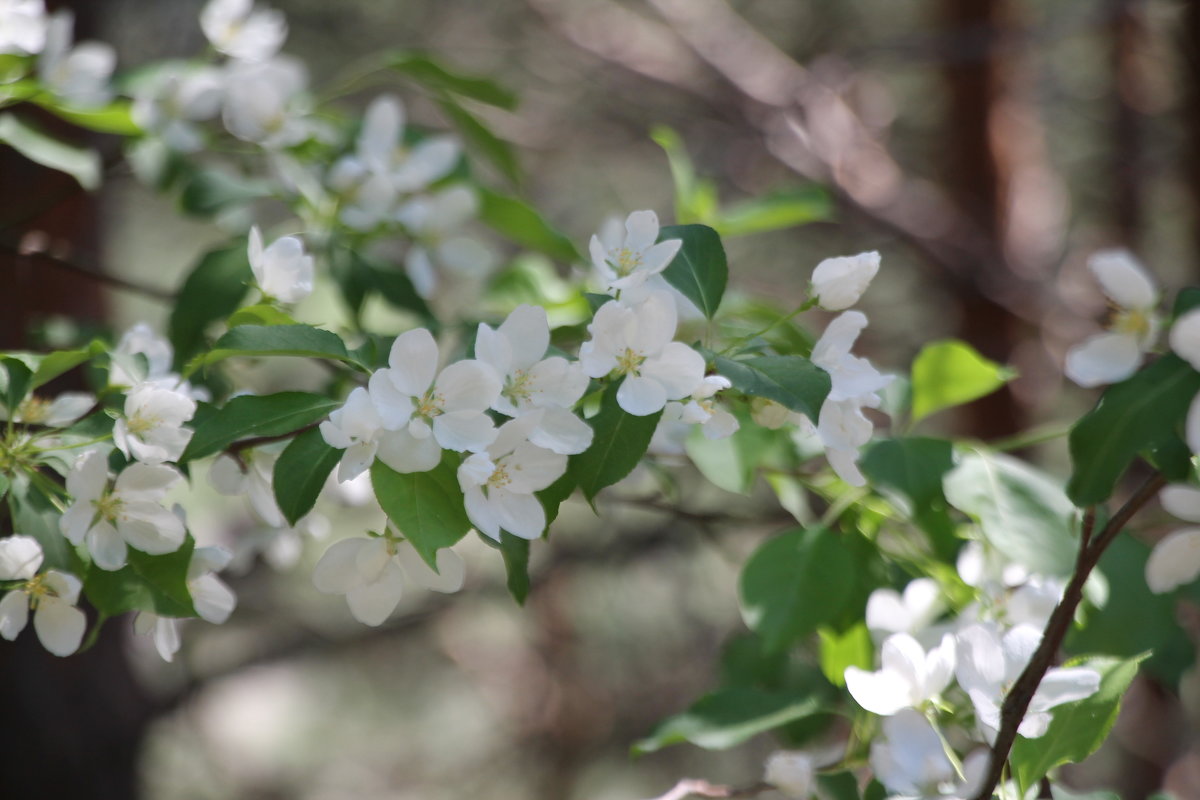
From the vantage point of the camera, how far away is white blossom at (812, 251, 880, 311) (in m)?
0.63

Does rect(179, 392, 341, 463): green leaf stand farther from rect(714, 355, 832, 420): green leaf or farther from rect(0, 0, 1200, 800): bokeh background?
rect(0, 0, 1200, 800): bokeh background

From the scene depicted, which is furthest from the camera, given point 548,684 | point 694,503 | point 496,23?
point 496,23

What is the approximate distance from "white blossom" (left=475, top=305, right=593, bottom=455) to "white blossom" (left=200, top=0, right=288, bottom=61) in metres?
0.71

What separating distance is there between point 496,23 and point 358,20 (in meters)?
0.52

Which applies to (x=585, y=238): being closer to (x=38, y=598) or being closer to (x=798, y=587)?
(x=798, y=587)

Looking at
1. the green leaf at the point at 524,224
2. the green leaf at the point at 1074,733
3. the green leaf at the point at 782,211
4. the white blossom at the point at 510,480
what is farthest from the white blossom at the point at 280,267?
the green leaf at the point at 1074,733

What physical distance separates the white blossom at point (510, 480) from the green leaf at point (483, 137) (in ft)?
2.08

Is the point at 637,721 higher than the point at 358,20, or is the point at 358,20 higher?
the point at 358,20

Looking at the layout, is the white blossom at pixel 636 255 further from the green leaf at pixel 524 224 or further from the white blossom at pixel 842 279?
the green leaf at pixel 524 224

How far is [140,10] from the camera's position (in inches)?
72.1

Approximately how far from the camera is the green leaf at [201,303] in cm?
86

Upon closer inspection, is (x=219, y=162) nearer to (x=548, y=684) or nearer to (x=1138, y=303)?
(x=548, y=684)

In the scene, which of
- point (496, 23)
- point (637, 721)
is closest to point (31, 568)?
point (637, 721)

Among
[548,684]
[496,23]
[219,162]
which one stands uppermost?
[496,23]
